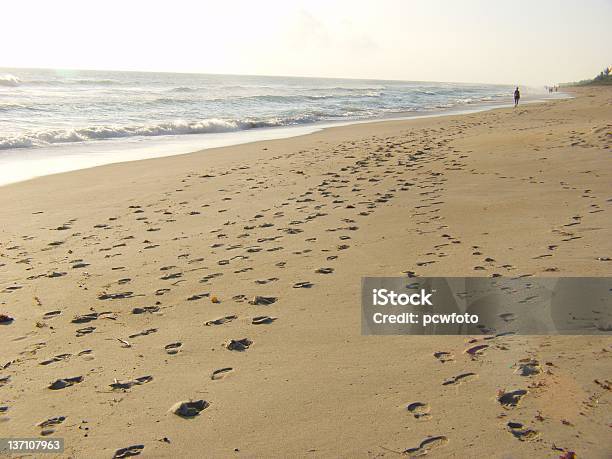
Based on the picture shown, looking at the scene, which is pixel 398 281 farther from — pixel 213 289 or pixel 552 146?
pixel 552 146

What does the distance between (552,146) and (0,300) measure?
34.4 feet

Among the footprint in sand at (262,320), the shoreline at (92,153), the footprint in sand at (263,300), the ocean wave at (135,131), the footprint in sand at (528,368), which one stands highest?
the ocean wave at (135,131)

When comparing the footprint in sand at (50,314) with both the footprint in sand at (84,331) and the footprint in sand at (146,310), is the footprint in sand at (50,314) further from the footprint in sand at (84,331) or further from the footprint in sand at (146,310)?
the footprint in sand at (146,310)

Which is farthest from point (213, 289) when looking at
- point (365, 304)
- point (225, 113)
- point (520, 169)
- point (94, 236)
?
point (225, 113)

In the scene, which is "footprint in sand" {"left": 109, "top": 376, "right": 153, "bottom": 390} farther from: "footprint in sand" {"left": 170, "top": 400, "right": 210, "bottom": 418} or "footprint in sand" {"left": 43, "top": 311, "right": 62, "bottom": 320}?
"footprint in sand" {"left": 43, "top": 311, "right": 62, "bottom": 320}

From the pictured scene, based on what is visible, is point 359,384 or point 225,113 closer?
point 359,384

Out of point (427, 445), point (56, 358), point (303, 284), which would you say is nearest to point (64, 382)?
point (56, 358)

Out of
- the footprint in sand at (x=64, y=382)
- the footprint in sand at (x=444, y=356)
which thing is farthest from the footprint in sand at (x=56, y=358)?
the footprint in sand at (x=444, y=356)

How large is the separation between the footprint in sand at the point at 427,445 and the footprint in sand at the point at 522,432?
318 millimetres

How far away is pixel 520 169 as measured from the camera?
895 cm

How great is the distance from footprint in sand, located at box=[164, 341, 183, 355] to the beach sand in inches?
1.1

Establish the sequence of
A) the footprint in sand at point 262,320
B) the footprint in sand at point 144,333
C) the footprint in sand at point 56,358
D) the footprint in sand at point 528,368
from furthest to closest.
Answer: the footprint in sand at point 262,320 → the footprint in sand at point 144,333 → the footprint in sand at point 56,358 → the footprint in sand at point 528,368

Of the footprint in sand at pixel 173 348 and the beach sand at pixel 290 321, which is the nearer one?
the beach sand at pixel 290 321

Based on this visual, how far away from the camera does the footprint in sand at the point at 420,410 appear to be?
8.39ft
